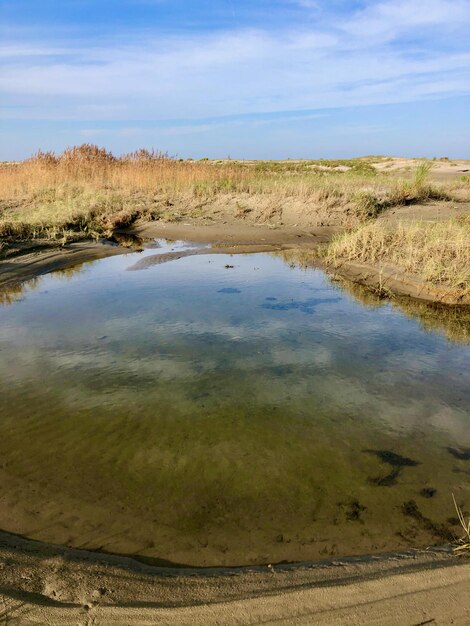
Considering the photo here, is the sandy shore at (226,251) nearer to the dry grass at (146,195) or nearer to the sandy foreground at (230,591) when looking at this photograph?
the dry grass at (146,195)

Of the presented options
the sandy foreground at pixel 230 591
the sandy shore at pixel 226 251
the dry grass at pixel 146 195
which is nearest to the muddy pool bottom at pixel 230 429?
the sandy foreground at pixel 230 591

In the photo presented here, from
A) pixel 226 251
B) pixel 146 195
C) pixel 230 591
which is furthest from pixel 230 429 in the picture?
pixel 146 195

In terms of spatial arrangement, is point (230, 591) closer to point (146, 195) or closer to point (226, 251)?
point (226, 251)

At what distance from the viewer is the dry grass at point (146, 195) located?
1257 centimetres

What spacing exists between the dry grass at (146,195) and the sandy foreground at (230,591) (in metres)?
9.25

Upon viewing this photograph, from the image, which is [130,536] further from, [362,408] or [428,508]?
[362,408]

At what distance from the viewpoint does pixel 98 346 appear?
532cm

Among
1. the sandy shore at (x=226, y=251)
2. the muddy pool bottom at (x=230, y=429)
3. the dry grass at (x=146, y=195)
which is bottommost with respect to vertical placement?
the muddy pool bottom at (x=230, y=429)

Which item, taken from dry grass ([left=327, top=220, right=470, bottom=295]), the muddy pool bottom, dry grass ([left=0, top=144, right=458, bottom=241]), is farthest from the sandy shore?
the muddy pool bottom

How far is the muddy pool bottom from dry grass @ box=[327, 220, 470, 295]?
124 cm

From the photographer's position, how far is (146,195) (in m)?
16.2

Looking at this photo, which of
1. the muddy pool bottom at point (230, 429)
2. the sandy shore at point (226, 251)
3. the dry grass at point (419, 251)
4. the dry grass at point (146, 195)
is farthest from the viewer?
the dry grass at point (146, 195)

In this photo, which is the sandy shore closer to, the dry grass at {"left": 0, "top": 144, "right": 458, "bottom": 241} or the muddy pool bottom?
the dry grass at {"left": 0, "top": 144, "right": 458, "bottom": 241}

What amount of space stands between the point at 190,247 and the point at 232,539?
9.23 meters
